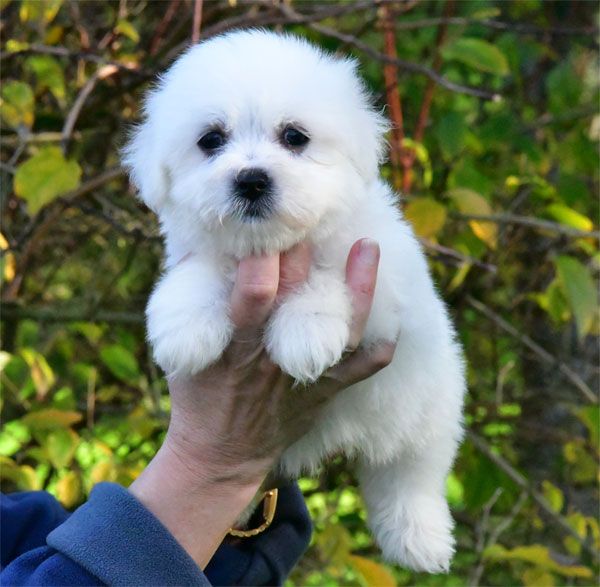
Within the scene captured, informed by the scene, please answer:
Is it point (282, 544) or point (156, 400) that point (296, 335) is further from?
point (156, 400)

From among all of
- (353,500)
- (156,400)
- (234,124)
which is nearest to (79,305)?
(156,400)

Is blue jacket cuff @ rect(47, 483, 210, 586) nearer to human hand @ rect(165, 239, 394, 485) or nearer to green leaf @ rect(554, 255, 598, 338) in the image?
human hand @ rect(165, 239, 394, 485)

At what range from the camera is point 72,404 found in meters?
3.18

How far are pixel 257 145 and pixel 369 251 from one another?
34cm

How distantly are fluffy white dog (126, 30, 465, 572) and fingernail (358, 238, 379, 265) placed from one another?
0.09 meters

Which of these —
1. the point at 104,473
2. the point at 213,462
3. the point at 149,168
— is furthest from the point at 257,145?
the point at 104,473

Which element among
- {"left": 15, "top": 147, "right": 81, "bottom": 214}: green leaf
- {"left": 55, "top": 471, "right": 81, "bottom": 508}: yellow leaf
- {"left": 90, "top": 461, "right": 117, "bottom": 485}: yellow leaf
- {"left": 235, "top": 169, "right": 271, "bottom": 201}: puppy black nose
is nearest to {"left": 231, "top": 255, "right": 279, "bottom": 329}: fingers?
{"left": 235, "top": 169, "right": 271, "bottom": 201}: puppy black nose

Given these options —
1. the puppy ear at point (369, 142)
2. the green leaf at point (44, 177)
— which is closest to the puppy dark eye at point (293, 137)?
the puppy ear at point (369, 142)

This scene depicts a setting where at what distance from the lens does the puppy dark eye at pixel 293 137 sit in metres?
1.91

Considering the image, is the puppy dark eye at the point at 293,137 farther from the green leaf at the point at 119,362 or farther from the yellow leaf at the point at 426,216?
the green leaf at the point at 119,362

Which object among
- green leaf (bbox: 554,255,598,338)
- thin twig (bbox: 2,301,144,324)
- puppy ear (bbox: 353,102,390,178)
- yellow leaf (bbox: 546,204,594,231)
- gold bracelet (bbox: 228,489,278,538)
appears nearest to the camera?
puppy ear (bbox: 353,102,390,178)

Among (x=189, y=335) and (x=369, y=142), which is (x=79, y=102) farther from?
(x=189, y=335)

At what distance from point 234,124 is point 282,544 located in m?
1.17

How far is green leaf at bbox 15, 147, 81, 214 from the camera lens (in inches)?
98.2
